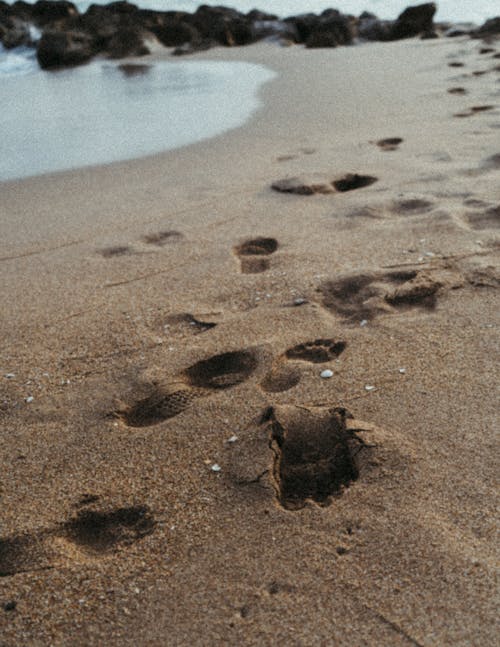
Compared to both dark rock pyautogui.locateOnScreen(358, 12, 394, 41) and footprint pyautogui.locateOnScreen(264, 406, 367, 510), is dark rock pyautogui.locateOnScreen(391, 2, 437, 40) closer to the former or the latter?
dark rock pyautogui.locateOnScreen(358, 12, 394, 41)

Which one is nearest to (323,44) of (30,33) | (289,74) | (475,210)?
(289,74)

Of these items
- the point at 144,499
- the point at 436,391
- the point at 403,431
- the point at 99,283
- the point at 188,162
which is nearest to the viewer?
the point at 144,499

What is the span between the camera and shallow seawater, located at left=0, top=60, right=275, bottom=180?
15.6 feet

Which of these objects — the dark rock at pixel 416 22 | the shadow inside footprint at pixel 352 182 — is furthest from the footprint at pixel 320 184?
the dark rock at pixel 416 22

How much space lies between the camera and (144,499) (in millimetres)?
1525

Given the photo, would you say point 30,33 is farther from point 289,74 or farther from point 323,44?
point 289,74

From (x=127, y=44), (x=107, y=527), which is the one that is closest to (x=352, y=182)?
(x=107, y=527)

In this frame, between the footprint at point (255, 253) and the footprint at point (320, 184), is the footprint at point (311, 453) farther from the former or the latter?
the footprint at point (320, 184)

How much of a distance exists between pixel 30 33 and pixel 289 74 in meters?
9.47

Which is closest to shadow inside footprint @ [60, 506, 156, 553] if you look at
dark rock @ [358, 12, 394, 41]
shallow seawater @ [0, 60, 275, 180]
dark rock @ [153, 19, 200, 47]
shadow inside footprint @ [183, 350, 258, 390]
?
shadow inside footprint @ [183, 350, 258, 390]

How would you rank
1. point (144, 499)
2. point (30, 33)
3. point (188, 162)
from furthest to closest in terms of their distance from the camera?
point (30, 33), point (188, 162), point (144, 499)


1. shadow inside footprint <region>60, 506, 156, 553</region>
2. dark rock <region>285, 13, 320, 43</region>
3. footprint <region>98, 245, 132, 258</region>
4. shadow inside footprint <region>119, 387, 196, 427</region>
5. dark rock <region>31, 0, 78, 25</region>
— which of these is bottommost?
shadow inside footprint <region>60, 506, 156, 553</region>

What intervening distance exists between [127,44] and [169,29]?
1247 mm

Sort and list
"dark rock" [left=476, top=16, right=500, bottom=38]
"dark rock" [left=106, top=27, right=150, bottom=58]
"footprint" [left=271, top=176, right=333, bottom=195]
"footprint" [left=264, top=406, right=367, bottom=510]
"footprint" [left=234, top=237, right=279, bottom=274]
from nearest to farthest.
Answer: "footprint" [left=264, top=406, right=367, bottom=510]
"footprint" [left=234, top=237, right=279, bottom=274]
"footprint" [left=271, top=176, right=333, bottom=195]
"dark rock" [left=476, top=16, right=500, bottom=38]
"dark rock" [left=106, top=27, right=150, bottom=58]
